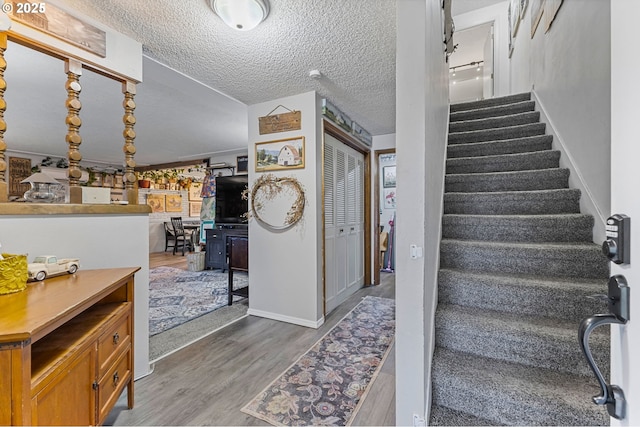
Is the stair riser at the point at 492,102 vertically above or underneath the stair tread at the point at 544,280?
above

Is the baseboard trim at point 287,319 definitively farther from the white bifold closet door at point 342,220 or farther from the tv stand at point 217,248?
the tv stand at point 217,248

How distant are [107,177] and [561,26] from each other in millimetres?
9519

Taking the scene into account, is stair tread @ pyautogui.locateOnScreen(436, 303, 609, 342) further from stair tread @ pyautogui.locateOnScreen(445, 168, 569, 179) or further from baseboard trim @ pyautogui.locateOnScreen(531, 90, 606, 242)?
stair tread @ pyautogui.locateOnScreen(445, 168, 569, 179)

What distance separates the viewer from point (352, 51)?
215 centimetres

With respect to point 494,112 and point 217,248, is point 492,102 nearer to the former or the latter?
point 494,112

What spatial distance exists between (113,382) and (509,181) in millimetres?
3033

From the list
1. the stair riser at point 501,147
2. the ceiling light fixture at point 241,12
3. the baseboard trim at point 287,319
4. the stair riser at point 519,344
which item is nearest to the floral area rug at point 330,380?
the baseboard trim at point 287,319

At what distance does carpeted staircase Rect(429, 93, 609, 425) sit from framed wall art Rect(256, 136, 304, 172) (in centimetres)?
153

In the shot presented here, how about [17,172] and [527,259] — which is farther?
[17,172]

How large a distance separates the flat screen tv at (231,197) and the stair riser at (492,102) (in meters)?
3.55

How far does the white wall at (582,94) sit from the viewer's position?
1.64 meters

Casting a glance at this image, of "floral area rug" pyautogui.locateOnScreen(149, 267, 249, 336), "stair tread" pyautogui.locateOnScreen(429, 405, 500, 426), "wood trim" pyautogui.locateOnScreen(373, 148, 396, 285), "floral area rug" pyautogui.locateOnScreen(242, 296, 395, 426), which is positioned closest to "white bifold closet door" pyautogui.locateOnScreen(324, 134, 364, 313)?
"wood trim" pyautogui.locateOnScreen(373, 148, 396, 285)

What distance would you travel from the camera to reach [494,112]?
320 cm

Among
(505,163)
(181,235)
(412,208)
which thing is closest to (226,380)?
(412,208)
